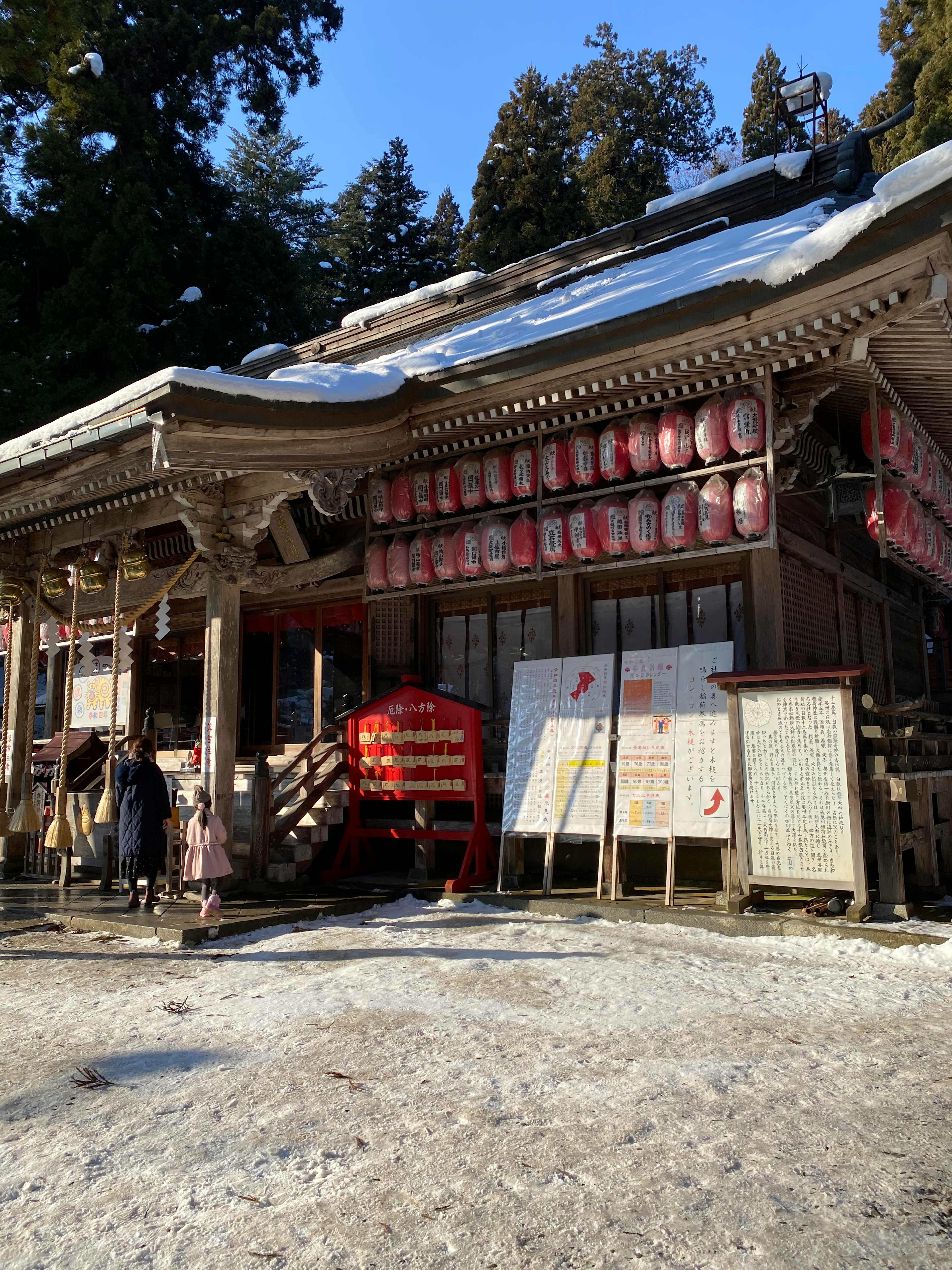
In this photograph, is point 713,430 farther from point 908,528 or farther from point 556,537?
point 908,528

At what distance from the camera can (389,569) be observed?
1046 cm

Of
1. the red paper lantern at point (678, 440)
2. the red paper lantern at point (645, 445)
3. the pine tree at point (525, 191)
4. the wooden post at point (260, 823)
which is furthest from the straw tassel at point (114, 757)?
the pine tree at point (525, 191)

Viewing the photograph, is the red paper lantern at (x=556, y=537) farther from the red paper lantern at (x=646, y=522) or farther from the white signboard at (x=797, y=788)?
the white signboard at (x=797, y=788)

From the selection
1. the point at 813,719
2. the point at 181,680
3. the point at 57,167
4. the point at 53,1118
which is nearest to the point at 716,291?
the point at 813,719

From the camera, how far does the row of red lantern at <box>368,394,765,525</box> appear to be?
8.20 meters

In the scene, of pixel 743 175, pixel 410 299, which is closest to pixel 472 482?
pixel 743 175

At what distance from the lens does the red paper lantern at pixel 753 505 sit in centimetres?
787

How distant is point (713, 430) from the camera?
8.21 metres

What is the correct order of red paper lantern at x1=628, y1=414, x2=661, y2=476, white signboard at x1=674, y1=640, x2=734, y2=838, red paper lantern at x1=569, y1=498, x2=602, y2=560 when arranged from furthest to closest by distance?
red paper lantern at x1=569, y1=498, x2=602, y2=560
red paper lantern at x1=628, y1=414, x2=661, y2=476
white signboard at x1=674, y1=640, x2=734, y2=838

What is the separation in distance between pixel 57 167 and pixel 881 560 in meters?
22.3

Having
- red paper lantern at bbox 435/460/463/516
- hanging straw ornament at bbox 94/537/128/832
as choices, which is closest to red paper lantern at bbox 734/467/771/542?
red paper lantern at bbox 435/460/463/516

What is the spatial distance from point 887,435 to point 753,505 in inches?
65.0

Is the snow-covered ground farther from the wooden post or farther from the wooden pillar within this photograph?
the wooden post

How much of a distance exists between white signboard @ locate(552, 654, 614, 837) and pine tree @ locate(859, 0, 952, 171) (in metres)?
17.9
